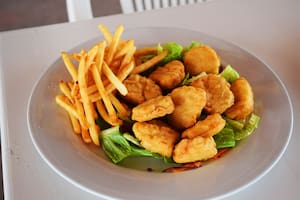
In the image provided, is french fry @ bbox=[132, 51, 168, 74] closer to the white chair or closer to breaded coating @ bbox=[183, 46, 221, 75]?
breaded coating @ bbox=[183, 46, 221, 75]

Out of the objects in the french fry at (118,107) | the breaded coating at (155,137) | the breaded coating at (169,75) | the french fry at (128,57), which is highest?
the french fry at (128,57)

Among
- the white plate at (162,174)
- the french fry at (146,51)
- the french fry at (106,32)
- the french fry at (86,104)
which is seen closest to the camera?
the white plate at (162,174)

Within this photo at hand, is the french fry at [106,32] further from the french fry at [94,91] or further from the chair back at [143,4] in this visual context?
the chair back at [143,4]

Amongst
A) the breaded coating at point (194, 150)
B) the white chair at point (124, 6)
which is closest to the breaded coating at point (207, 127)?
the breaded coating at point (194, 150)

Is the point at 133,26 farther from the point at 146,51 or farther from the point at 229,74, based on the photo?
the point at 229,74

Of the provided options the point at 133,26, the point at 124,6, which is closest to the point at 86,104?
the point at 133,26

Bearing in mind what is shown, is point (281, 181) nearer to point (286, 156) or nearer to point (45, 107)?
point (286, 156)
